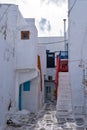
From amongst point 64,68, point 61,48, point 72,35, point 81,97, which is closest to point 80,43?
point 72,35

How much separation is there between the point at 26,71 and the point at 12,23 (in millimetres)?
2721

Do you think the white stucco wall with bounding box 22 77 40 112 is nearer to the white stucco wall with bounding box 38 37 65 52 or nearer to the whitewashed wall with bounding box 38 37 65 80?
the whitewashed wall with bounding box 38 37 65 80

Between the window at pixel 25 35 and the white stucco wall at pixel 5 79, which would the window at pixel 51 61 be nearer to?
the window at pixel 25 35

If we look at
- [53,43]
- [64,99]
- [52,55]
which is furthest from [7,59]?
[53,43]

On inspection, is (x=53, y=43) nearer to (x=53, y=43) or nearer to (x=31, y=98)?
(x=53, y=43)

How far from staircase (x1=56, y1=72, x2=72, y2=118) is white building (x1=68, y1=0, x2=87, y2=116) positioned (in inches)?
27.2

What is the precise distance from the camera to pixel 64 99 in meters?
15.6

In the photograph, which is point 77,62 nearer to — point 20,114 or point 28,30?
point 28,30

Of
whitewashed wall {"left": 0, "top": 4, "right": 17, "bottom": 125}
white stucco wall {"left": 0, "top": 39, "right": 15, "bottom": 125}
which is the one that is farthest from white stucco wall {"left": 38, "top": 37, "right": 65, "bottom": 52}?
white stucco wall {"left": 0, "top": 39, "right": 15, "bottom": 125}

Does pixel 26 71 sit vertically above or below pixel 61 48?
below

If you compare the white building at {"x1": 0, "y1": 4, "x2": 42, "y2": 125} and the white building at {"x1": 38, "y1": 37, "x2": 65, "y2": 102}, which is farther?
the white building at {"x1": 38, "y1": 37, "x2": 65, "y2": 102}

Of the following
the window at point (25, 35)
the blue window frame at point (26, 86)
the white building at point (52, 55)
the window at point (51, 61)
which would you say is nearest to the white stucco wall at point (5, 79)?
the window at point (25, 35)

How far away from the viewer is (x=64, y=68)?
22.0 meters

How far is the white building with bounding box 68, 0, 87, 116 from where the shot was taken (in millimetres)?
17344
